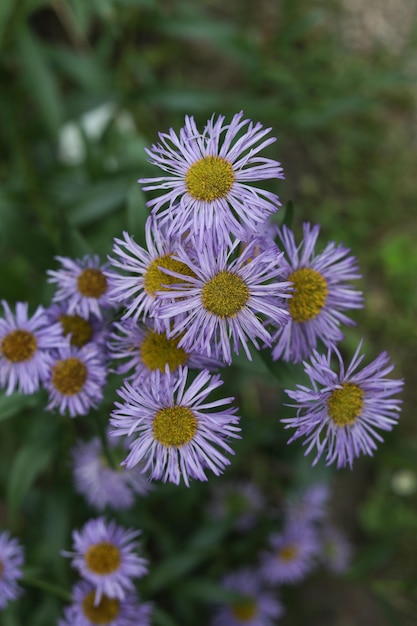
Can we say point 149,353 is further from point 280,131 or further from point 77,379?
point 280,131

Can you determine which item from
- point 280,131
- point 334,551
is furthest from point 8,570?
point 280,131

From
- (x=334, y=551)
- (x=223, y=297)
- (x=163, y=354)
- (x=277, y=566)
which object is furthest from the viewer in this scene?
(x=334, y=551)

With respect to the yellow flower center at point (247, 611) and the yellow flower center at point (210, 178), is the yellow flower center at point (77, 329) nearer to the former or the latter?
the yellow flower center at point (210, 178)

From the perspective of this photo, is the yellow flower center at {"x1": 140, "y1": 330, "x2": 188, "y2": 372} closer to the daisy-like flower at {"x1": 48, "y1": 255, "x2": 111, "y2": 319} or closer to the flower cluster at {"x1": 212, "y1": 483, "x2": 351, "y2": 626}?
the daisy-like flower at {"x1": 48, "y1": 255, "x2": 111, "y2": 319}

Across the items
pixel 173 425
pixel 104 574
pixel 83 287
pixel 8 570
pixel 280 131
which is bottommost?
pixel 8 570

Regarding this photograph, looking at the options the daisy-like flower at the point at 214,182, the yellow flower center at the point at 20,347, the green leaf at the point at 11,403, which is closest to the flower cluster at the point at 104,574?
the green leaf at the point at 11,403

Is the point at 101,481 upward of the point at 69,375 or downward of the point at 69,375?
downward

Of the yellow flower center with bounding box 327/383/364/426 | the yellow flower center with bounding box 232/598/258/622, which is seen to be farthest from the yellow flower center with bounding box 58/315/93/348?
the yellow flower center with bounding box 232/598/258/622
